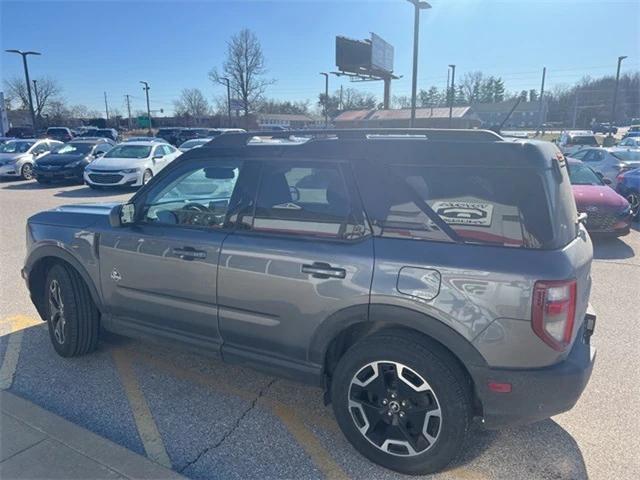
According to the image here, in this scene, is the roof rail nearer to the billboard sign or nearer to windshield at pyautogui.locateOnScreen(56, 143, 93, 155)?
windshield at pyautogui.locateOnScreen(56, 143, 93, 155)

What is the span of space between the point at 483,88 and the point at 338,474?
368ft

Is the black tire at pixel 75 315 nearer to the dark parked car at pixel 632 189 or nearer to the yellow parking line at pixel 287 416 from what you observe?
the yellow parking line at pixel 287 416

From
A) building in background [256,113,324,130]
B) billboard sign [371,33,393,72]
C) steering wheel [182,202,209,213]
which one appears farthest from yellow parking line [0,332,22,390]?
building in background [256,113,324,130]

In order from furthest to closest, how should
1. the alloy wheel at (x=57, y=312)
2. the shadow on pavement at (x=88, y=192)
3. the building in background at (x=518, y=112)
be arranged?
the building in background at (x=518, y=112) → the shadow on pavement at (x=88, y=192) → the alloy wheel at (x=57, y=312)

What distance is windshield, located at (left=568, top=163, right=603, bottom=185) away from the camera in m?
8.88

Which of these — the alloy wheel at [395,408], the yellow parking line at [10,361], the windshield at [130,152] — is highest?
the windshield at [130,152]

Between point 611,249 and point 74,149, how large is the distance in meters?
17.6

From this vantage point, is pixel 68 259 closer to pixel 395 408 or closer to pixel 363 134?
pixel 363 134

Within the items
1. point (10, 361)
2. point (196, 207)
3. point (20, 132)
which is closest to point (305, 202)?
point (196, 207)

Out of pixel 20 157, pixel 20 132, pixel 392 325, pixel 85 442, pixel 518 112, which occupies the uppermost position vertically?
pixel 518 112

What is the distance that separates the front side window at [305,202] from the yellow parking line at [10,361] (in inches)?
90.1

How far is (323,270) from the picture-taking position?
8.26 ft

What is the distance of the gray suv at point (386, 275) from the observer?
2191 mm

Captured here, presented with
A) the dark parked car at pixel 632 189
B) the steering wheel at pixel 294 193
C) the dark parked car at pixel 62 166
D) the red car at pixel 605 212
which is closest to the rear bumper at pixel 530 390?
the steering wheel at pixel 294 193
